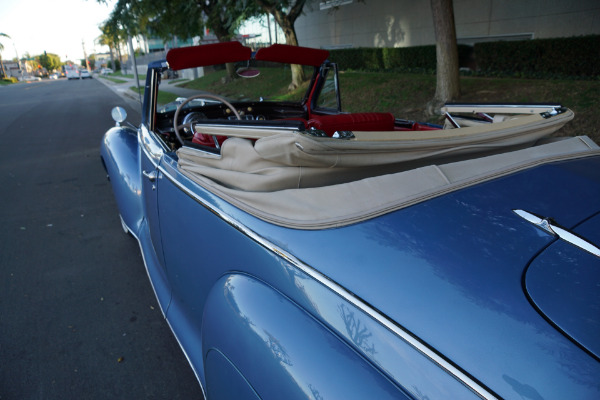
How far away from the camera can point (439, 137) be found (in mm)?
1537

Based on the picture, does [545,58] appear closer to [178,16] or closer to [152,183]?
[152,183]

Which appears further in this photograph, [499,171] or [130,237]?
[130,237]

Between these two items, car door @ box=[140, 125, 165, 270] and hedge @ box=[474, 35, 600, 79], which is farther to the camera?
hedge @ box=[474, 35, 600, 79]

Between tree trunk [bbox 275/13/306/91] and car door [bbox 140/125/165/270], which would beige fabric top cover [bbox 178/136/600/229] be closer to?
car door [bbox 140/125/165/270]

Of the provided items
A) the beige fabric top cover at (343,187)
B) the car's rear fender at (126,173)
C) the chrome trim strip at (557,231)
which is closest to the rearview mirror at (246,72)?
the car's rear fender at (126,173)

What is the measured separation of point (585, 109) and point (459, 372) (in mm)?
7062

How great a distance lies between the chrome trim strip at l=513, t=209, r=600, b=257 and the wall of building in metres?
11.0

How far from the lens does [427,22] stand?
43.9 ft

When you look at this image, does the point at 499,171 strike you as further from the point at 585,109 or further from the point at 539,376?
the point at 585,109

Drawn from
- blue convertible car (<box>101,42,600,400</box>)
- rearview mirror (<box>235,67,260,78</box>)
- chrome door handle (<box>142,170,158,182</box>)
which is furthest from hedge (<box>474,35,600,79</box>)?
chrome door handle (<box>142,170,158,182</box>)

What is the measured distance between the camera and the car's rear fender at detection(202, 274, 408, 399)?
934 mm

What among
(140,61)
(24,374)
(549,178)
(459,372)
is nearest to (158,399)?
(24,374)

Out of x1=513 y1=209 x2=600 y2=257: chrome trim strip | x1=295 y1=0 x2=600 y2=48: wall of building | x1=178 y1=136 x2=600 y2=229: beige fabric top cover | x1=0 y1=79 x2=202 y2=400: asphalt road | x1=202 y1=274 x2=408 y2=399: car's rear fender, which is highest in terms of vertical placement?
x1=295 y1=0 x2=600 y2=48: wall of building

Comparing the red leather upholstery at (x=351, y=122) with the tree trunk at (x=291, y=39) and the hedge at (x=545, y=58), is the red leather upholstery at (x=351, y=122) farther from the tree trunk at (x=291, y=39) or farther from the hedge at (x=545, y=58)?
the tree trunk at (x=291, y=39)
